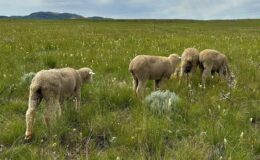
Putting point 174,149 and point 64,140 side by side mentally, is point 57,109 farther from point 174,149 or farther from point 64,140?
point 174,149

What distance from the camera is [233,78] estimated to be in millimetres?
11242

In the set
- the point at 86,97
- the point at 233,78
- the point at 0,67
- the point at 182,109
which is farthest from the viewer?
the point at 0,67

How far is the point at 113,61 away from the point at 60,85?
265 inches

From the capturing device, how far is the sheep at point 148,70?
9367mm

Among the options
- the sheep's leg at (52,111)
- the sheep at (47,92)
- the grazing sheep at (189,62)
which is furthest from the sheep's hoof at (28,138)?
the grazing sheep at (189,62)

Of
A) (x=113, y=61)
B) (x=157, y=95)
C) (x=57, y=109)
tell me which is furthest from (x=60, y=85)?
(x=113, y=61)

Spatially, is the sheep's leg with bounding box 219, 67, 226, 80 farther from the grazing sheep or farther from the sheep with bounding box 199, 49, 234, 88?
the grazing sheep

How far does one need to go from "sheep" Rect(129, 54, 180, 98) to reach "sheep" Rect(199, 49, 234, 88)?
3.39 feet

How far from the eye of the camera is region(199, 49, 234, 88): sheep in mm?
10969

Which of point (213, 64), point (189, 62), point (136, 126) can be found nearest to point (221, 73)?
point (213, 64)

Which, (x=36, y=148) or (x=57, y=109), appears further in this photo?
(x=57, y=109)

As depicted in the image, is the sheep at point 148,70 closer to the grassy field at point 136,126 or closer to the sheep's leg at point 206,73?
the grassy field at point 136,126

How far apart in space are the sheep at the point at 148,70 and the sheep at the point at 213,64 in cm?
103

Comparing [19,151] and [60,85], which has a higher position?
[60,85]
